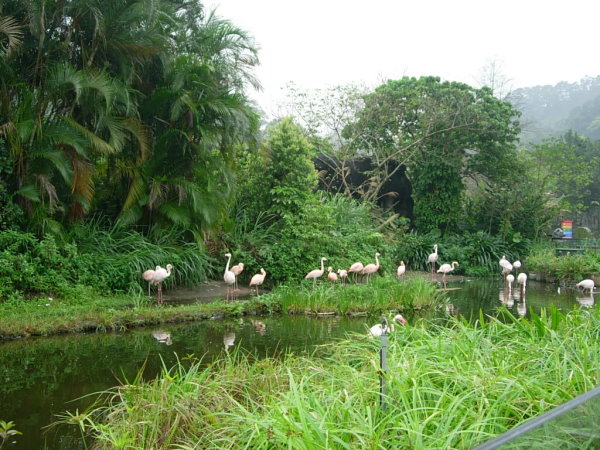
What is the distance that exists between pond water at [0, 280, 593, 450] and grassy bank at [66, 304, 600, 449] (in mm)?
636

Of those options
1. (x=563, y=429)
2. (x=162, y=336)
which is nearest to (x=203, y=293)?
(x=162, y=336)

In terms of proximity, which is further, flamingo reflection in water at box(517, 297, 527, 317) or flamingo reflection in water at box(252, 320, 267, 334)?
flamingo reflection in water at box(517, 297, 527, 317)

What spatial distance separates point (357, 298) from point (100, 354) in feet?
17.7

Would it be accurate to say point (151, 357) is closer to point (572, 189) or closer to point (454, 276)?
point (454, 276)

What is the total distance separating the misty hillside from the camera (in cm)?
5200

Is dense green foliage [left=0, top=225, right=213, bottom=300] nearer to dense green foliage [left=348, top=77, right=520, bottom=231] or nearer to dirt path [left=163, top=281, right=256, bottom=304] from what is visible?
Answer: dirt path [left=163, top=281, right=256, bottom=304]

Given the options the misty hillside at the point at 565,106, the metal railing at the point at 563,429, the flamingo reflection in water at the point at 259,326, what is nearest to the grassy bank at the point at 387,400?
the metal railing at the point at 563,429

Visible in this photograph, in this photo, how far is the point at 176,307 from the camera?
10.1 metres

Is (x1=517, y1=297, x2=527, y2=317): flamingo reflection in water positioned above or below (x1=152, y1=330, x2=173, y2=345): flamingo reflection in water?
below

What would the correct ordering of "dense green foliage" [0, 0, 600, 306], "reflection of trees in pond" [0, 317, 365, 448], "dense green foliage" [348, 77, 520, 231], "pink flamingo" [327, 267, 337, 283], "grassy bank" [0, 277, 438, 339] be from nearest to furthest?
"reflection of trees in pond" [0, 317, 365, 448], "grassy bank" [0, 277, 438, 339], "dense green foliage" [0, 0, 600, 306], "pink flamingo" [327, 267, 337, 283], "dense green foliage" [348, 77, 520, 231]

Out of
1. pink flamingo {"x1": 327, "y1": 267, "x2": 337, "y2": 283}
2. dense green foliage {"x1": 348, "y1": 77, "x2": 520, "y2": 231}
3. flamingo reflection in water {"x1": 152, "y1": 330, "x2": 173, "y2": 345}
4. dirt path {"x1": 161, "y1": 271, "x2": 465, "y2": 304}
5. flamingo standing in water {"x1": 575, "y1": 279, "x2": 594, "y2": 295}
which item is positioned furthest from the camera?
dense green foliage {"x1": 348, "y1": 77, "x2": 520, "y2": 231}

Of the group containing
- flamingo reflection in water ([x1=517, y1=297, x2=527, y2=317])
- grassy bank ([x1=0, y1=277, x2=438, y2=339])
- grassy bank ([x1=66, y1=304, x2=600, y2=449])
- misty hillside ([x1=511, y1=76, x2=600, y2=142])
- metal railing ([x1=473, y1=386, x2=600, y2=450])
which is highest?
misty hillside ([x1=511, y1=76, x2=600, y2=142])

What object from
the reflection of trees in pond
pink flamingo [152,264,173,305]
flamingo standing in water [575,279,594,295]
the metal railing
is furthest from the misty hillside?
the metal railing

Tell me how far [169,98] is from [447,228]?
14.4m
